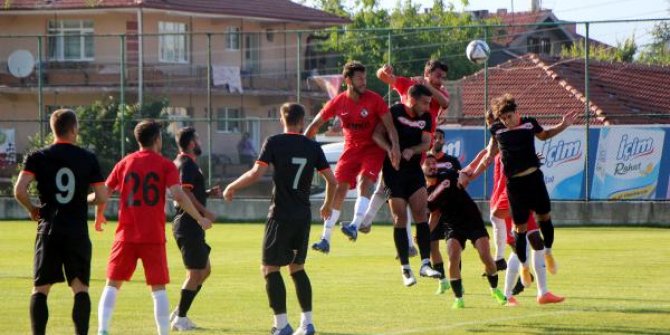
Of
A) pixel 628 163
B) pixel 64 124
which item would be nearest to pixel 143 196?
pixel 64 124

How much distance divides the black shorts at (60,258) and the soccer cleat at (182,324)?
1.77m

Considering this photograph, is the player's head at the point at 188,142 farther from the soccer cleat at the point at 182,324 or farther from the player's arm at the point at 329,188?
the soccer cleat at the point at 182,324

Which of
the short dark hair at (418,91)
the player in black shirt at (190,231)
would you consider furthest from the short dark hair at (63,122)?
the short dark hair at (418,91)

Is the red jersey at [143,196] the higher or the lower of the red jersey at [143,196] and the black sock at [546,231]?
the higher

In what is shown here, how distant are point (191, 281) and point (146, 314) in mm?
1213

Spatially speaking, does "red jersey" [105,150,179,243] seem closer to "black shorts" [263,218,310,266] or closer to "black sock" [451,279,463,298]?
"black shorts" [263,218,310,266]

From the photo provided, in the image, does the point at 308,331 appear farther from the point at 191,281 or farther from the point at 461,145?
the point at 461,145

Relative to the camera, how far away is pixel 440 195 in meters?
15.4

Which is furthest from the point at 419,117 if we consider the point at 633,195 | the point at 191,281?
the point at 633,195

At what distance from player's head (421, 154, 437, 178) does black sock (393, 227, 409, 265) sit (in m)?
0.81

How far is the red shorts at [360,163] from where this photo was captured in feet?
50.6

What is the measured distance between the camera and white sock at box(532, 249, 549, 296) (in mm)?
14695

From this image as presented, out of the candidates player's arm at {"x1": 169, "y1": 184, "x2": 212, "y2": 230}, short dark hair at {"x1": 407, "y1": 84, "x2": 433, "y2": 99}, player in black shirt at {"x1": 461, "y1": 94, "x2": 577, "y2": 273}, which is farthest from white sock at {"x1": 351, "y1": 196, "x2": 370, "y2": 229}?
player's arm at {"x1": 169, "y1": 184, "x2": 212, "y2": 230}

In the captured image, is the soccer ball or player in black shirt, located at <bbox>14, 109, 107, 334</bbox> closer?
player in black shirt, located at <bbox>14, 109, 107, 334</bbox>
